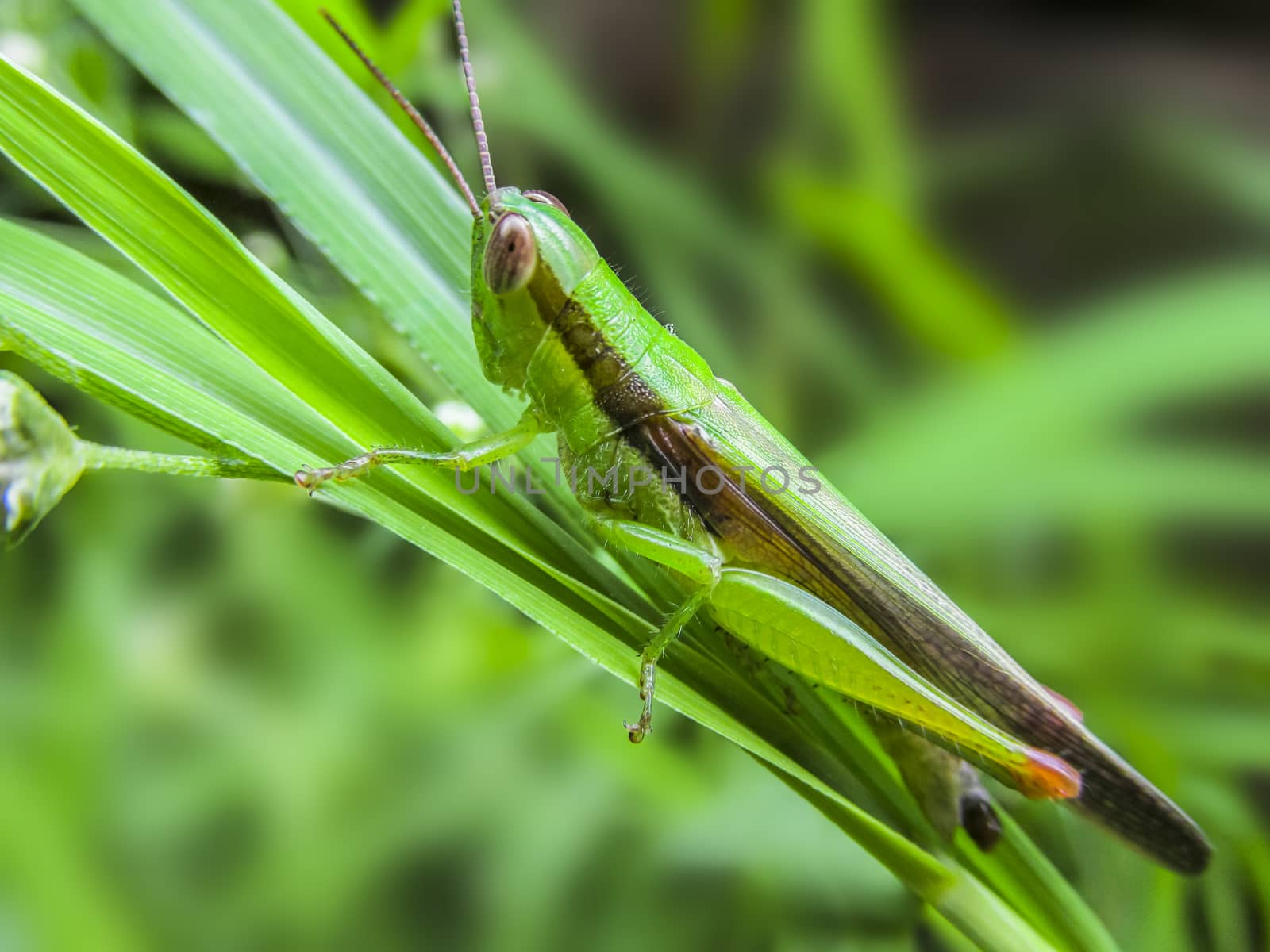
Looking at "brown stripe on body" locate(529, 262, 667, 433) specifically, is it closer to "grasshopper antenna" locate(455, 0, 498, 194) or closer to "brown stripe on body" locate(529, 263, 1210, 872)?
"brown stripe on body" locate(529, 263, 1210, 872)

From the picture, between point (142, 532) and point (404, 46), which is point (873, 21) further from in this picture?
point (142, 532)

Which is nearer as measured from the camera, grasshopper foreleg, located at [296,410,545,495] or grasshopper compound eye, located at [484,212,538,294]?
grasshopper foreleg, located at [296,410,545,495]

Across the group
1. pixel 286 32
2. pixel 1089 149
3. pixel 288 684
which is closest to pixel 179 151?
pixel 286 32

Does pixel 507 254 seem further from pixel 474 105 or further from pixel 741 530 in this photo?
pixel 741 530

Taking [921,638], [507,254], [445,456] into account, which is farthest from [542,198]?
[921,638]

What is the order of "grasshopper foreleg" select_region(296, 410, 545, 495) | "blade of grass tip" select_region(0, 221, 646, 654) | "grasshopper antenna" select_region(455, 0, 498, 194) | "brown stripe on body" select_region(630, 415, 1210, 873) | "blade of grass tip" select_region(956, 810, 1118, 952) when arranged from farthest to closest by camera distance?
1. "brown stripe on body" select_region(630, 415, 1210, 873)
2. "grasshopper antenna" select_region(455, 0, 498, 194)
3. "blade of grass tip" select_region(956, 810, 1118, 952)
4. "grasshopper foreleg" select_region(296, 410, 545, 495)
5. "blade of grass tip" select_region(0, 221, 646, 654)

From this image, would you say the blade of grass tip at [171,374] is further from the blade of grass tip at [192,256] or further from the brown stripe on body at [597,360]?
the brown stripe on body at [597,360]

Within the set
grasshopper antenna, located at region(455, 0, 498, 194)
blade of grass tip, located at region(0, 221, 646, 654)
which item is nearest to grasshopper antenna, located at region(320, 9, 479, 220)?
grasshopper antenna, located at region(455, 0, 498, 194)
